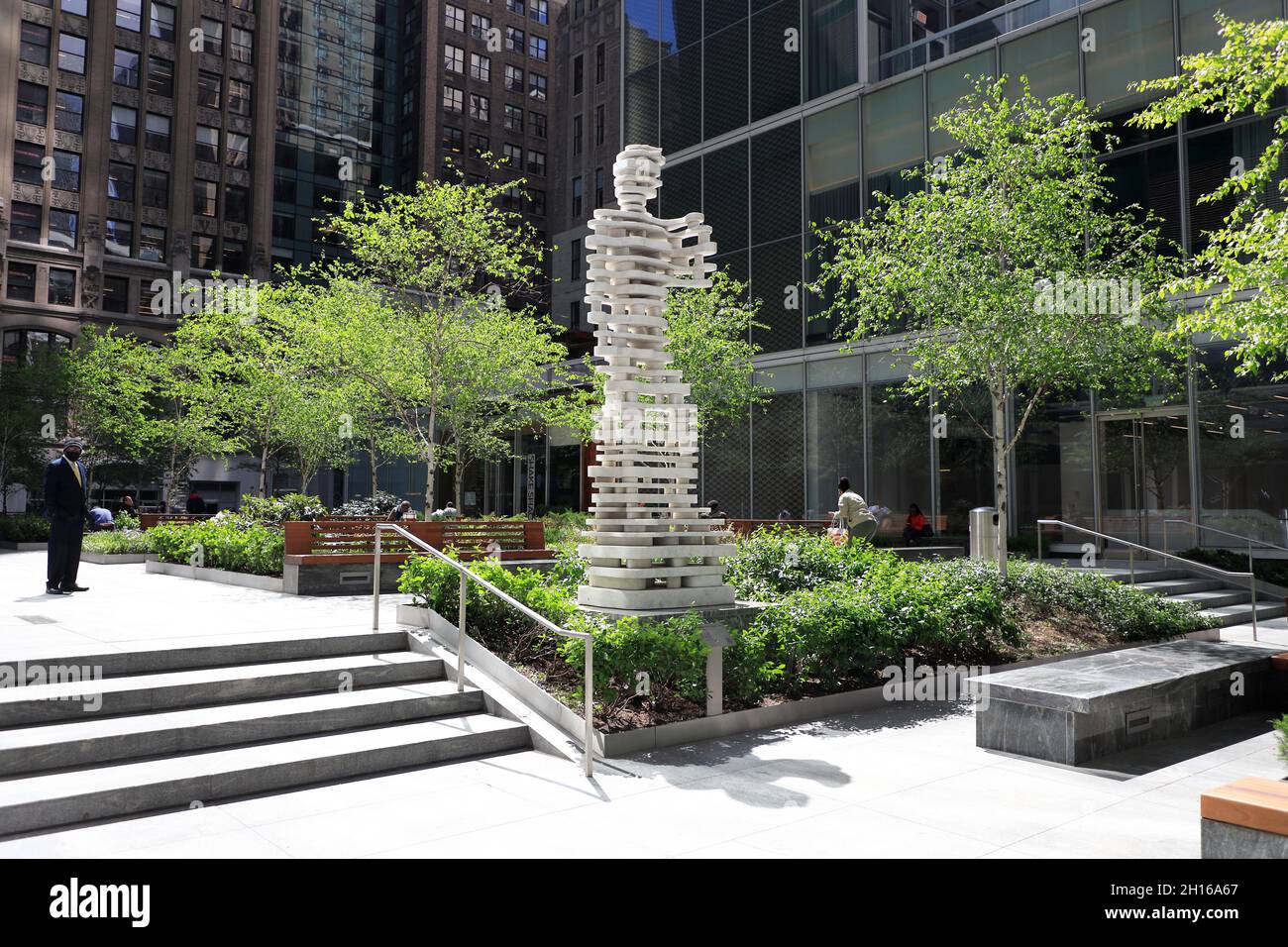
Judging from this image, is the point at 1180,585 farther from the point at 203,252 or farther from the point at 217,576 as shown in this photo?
the point at 203,252

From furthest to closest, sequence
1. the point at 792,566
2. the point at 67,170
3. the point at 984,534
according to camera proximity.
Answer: the point at 67,170 → the point at 984,534 → the point at 792,566

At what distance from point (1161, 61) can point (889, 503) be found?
11.3m

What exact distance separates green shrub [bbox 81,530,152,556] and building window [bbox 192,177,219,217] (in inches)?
1603

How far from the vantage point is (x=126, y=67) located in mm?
53219

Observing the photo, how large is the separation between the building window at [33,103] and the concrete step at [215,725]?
55779 millimetres

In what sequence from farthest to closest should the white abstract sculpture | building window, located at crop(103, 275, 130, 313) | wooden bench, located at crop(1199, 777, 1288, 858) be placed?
building window, located at crop(103, 275, 130, 313) → the white abstract sculpture → wooden bench, located at crop(1199, 777, 1288, 858)

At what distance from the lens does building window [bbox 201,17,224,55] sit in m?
56.0

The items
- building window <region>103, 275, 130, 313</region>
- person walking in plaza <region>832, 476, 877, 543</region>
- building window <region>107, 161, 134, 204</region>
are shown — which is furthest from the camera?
building window <region>107, 161, 134, 204</region>

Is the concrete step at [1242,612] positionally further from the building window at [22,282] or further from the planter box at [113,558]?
the building window at [22,282]

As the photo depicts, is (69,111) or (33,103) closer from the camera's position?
(33,103)

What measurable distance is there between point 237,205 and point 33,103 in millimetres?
11200

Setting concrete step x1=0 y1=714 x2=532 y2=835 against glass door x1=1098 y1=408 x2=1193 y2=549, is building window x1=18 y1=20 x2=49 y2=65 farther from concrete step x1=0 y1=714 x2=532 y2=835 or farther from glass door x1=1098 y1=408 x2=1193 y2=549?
concrete step x1=0 y1=714 x2=532 y2=835

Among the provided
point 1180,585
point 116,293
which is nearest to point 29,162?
point 116,293

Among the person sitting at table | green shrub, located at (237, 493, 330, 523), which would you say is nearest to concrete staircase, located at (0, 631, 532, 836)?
green shrub, located at (237, 493, 330, 523)
